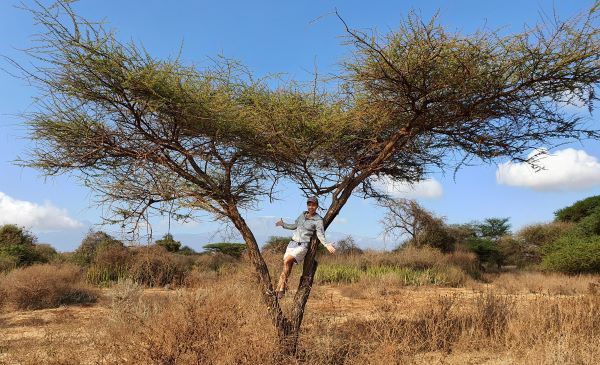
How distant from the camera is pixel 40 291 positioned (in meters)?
14.0

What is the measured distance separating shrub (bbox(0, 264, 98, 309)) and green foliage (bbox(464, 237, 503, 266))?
21.5 metres

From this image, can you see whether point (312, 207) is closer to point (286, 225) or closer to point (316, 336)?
point (286, 225)

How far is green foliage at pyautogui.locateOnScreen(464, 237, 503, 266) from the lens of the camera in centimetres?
2914

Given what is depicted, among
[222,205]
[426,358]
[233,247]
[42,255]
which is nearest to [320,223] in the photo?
[222,205]

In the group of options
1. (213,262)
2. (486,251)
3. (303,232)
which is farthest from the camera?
(486,251)

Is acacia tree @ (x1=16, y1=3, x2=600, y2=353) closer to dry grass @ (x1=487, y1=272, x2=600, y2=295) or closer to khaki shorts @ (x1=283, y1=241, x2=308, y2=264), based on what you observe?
khaki shorts @ (x1=283, y1=241, x2=308, y2=264)

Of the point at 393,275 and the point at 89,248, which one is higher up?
the point at 89,248

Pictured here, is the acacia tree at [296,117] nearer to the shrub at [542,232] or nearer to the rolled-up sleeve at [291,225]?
the rolled-up sleeve at [291,225]

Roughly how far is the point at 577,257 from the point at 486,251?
8037 millimetres

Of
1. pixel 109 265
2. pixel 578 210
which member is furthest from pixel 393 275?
pixel 578 210

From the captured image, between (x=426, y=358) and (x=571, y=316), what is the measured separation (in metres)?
3.19

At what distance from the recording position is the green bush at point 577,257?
21.1 meters

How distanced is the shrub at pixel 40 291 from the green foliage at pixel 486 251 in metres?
21.5

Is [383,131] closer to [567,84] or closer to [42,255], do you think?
[567,84]
